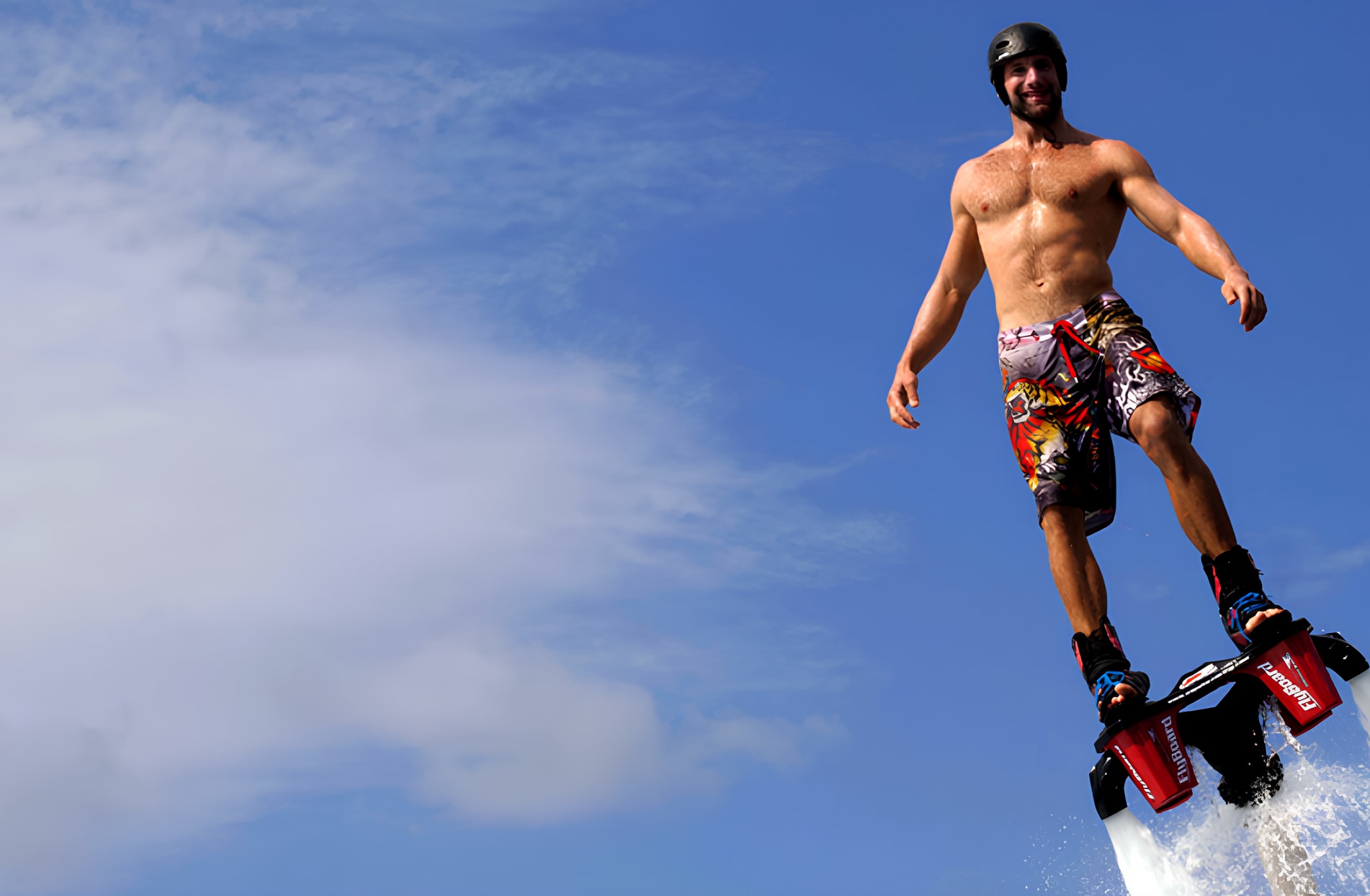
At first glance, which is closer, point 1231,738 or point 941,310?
point 1231,738

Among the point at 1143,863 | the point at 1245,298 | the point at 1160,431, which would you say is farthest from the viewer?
the point at 1143,863

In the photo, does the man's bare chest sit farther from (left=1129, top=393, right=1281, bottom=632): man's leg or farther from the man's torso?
(left=1129, top=393, right=1281, bottom=632): man's leg

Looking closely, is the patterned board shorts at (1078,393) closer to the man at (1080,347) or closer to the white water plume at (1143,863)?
the man at (1080,347)

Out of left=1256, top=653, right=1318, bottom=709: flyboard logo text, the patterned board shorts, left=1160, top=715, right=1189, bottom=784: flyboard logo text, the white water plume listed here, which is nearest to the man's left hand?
the patterned board shorts

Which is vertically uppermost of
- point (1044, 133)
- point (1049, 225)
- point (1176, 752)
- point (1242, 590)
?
point (1044, 133)

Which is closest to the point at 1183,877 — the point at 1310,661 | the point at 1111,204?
the point at 1310,661

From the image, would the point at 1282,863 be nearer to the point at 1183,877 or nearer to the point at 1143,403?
the point at 1183,877

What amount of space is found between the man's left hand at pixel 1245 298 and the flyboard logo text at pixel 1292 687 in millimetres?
1883

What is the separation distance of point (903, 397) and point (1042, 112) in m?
1.92

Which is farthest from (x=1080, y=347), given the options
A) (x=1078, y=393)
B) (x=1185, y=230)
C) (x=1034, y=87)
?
(x=1034, y=87)

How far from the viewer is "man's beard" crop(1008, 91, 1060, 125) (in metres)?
8.52

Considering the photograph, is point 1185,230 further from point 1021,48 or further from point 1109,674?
point 1109,674

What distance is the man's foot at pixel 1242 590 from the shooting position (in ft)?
25.9

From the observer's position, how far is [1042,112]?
851 cm
